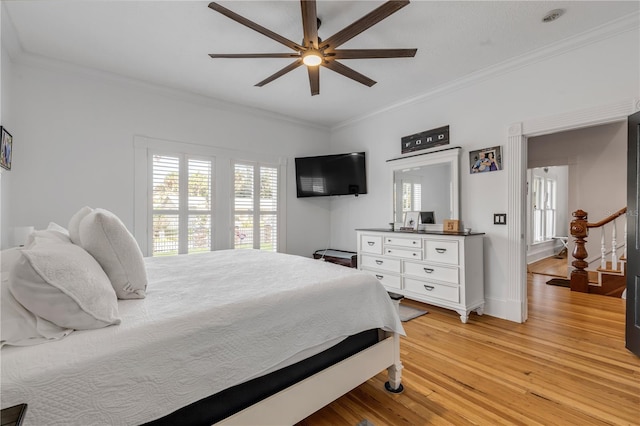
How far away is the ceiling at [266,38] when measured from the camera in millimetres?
2227

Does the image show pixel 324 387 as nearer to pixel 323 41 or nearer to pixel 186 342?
pixel 186 342

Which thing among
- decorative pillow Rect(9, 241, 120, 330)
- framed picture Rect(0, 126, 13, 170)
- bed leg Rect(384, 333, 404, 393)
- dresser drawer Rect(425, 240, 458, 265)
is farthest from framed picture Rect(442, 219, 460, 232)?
framed picture Rect(0, 126, 13, 170)

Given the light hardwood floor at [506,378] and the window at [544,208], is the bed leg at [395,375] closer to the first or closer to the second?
Result: the light hardwood floor at [506,378]

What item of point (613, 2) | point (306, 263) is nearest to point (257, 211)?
point (306, 263)

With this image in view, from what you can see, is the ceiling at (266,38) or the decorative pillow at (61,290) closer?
the decorative pillow at (61,290)

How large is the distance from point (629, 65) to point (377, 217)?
300cm

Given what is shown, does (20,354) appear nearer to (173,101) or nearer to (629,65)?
(173,101)

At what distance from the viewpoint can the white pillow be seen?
90cm

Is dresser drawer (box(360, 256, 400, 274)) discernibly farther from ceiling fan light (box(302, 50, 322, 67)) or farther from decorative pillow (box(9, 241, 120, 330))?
decorative pillow (box(9, 241, 120, 330))

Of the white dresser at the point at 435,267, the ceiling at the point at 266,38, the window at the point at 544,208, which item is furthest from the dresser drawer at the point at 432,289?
the window at the point at 544,208

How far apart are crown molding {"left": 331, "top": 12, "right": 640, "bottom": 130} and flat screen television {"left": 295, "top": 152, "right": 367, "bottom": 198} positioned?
47.5 inches

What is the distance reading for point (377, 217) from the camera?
14.8ft

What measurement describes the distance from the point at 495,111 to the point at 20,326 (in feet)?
13.1

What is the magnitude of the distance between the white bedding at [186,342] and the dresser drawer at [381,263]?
1792 mm
